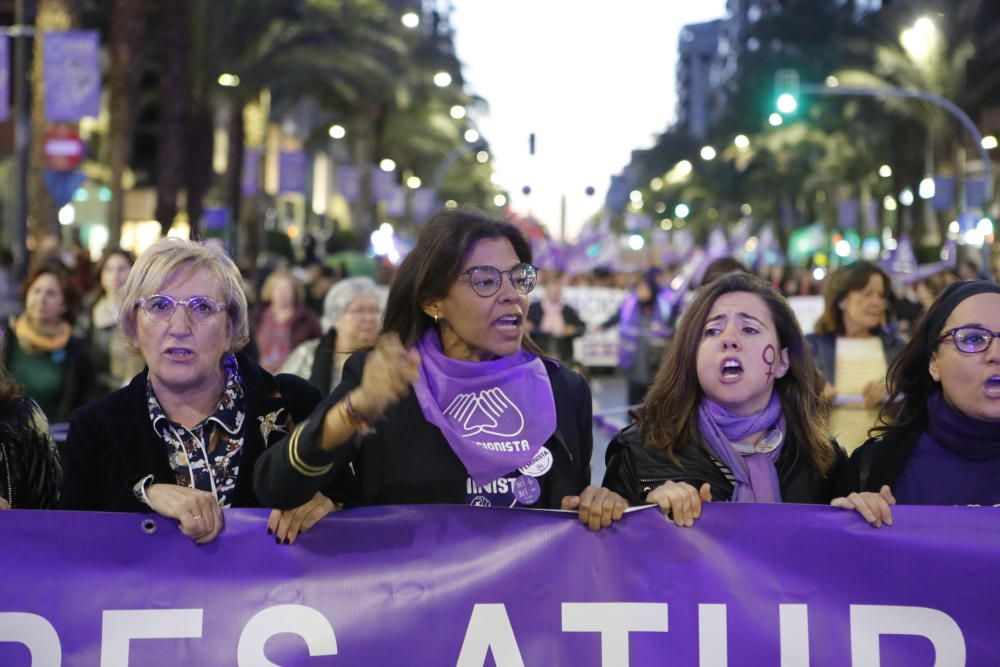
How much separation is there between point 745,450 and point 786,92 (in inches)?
1156

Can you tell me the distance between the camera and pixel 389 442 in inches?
156

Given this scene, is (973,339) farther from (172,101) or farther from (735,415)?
(172,101)

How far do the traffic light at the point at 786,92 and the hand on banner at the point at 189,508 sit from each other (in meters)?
29.7

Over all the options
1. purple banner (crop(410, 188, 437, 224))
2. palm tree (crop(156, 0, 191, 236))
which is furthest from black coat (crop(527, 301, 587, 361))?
purple banner (crop(410, 188, 437, 224))

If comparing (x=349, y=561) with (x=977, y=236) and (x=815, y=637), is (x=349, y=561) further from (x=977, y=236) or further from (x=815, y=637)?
(x=977, y=236)

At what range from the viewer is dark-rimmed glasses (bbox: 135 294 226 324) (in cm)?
404

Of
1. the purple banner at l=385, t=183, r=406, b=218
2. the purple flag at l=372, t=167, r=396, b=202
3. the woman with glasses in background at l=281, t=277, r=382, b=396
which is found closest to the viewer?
the woman with glasses in background at l=281, t=277, r=382, b=396

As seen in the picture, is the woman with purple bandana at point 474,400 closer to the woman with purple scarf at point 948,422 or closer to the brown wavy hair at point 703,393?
the brown wavy hair at point 703,393

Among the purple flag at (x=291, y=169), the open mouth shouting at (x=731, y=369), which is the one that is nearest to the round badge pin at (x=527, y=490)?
the open mouth shouting at (x=731, y=369)

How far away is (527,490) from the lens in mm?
4043

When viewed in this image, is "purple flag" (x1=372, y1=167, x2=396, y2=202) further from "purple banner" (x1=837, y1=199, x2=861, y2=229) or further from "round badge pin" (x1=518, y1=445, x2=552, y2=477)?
"round badge pin" (x1=518, y1=445, x2=552, y2=477)

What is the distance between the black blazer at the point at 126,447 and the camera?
→ 13.2 ft

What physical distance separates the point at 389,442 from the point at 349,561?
322 mm

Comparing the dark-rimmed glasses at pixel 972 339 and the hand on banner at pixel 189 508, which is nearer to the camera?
the hand on banner at pixel 189 508
